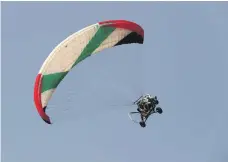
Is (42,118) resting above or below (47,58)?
below

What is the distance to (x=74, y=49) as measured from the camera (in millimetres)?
56375

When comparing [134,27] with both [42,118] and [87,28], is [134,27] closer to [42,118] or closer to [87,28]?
[87,28]

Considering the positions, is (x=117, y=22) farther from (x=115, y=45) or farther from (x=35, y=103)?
(x=35, y=103)

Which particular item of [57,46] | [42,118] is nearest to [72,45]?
[57,46]

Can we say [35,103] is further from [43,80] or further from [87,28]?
[87,28]

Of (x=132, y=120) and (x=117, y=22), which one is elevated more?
(x=117, y=22)

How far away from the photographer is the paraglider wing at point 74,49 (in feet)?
183

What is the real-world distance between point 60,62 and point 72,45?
117 centimetres

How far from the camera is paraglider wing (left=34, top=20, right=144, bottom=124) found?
5591cm

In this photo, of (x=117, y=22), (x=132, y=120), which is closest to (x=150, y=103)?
(x=132, y=120)

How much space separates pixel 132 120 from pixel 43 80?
214 inches

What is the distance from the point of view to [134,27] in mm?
57969

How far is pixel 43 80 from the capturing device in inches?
2213

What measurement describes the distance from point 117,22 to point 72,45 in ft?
10.2
